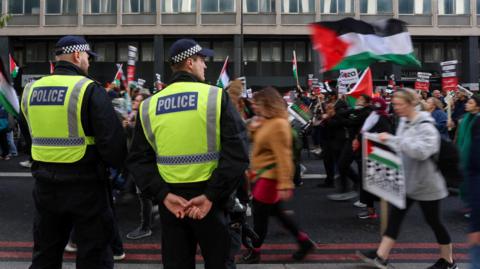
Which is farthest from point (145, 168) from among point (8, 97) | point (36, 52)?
point (36, 52)

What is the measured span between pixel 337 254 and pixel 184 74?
3132mm

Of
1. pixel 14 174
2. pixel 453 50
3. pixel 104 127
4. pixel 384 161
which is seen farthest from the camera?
pixel 453 50

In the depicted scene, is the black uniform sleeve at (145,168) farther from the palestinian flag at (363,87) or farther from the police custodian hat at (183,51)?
the palestinian flag at (363,87)

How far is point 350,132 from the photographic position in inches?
309

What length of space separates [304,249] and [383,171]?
1125mm

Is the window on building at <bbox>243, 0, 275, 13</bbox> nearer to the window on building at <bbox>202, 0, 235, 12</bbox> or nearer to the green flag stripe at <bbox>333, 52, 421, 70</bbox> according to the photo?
the window on building at <bbox>202, 0, 235, 12</bbox>

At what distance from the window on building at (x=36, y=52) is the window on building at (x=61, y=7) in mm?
3049

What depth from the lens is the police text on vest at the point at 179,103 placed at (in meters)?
2.82

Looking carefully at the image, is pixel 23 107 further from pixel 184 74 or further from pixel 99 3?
pixel 99 3

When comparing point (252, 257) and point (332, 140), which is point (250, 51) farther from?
point (252, 257)

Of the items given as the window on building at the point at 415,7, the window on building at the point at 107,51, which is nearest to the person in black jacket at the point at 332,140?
the window on building at the point at 415,7

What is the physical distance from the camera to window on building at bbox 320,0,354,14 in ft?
→ 128

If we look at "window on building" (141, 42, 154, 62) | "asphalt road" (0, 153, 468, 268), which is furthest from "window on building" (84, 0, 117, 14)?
"asphalt road" (0, 153, 468, 268)

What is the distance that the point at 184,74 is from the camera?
2.96 meters
